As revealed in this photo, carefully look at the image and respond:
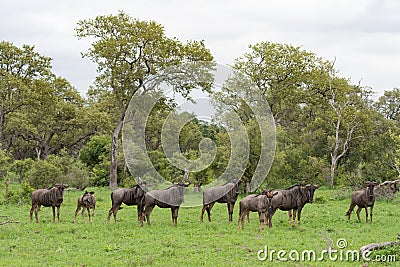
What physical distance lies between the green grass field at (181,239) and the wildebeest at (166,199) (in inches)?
20.8

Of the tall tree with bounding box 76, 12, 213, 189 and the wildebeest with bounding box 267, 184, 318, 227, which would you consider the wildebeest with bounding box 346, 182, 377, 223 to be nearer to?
the wildebeest with bounding box 267, 184, 318, 227

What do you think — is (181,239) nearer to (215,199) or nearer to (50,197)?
(215,199)

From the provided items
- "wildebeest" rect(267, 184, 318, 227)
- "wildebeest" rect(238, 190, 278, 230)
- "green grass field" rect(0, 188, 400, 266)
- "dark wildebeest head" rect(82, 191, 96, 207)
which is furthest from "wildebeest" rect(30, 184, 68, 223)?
"wildebeest" rect(267, 184, 318, 227)

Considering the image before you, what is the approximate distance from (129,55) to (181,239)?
2394 cm

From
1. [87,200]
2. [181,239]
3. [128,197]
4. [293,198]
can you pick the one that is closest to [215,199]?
[293,198]

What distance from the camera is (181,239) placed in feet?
49.9

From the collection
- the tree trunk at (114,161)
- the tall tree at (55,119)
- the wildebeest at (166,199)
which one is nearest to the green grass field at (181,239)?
the wildebeest at (166,199)

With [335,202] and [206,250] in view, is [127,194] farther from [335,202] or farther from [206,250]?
[335,202]

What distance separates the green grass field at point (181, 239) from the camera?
40.9 ft

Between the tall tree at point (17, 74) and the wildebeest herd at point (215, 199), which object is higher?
the tall tree at point (17, 74)

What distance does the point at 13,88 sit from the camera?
127 feet

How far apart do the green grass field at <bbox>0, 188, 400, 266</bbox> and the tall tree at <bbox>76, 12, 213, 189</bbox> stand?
1621cm

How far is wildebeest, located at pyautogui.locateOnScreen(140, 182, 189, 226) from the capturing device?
18.4 m

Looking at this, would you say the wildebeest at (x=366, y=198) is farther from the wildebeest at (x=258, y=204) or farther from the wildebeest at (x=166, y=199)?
the wildebeest at (x=166, y=199)
